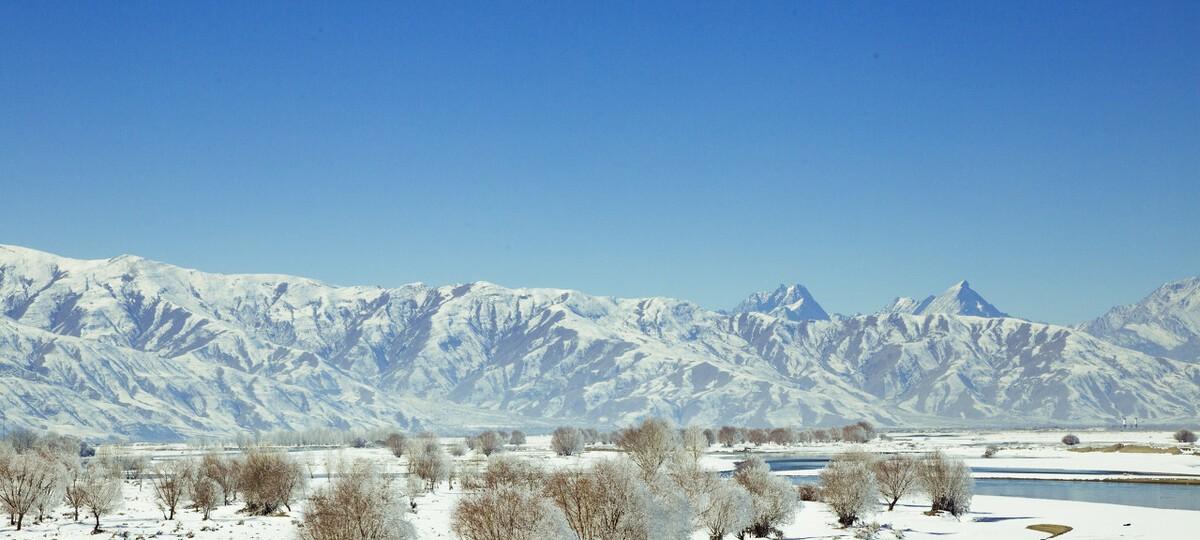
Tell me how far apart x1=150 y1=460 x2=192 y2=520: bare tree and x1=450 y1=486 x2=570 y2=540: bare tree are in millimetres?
52233

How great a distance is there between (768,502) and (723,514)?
9.29 m

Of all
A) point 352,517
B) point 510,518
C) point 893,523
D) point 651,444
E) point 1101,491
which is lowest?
point 1101,491

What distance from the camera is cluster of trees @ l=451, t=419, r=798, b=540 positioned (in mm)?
54719

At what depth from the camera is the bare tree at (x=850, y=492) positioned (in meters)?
95.1

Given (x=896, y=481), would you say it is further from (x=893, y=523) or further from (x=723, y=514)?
(x=723, y=514)

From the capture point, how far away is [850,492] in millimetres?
95312

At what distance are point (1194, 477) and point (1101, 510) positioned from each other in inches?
2338

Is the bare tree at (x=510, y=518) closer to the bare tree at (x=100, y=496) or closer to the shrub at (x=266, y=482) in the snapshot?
the bare tree at (x=100, y=496)

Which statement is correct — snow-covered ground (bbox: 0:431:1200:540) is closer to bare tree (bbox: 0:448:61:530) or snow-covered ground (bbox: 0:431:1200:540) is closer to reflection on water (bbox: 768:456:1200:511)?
bare tree (bbox: 0:448:61:530)

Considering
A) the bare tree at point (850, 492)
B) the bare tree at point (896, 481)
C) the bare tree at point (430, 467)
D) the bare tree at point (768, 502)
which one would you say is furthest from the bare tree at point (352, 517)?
the bare tree at point (430, 467)

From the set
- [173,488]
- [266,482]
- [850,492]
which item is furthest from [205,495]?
[850,492]

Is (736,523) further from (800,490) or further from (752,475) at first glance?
(800,490)

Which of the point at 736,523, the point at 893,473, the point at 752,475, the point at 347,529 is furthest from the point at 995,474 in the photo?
the point at 347,529

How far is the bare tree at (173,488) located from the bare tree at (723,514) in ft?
157
